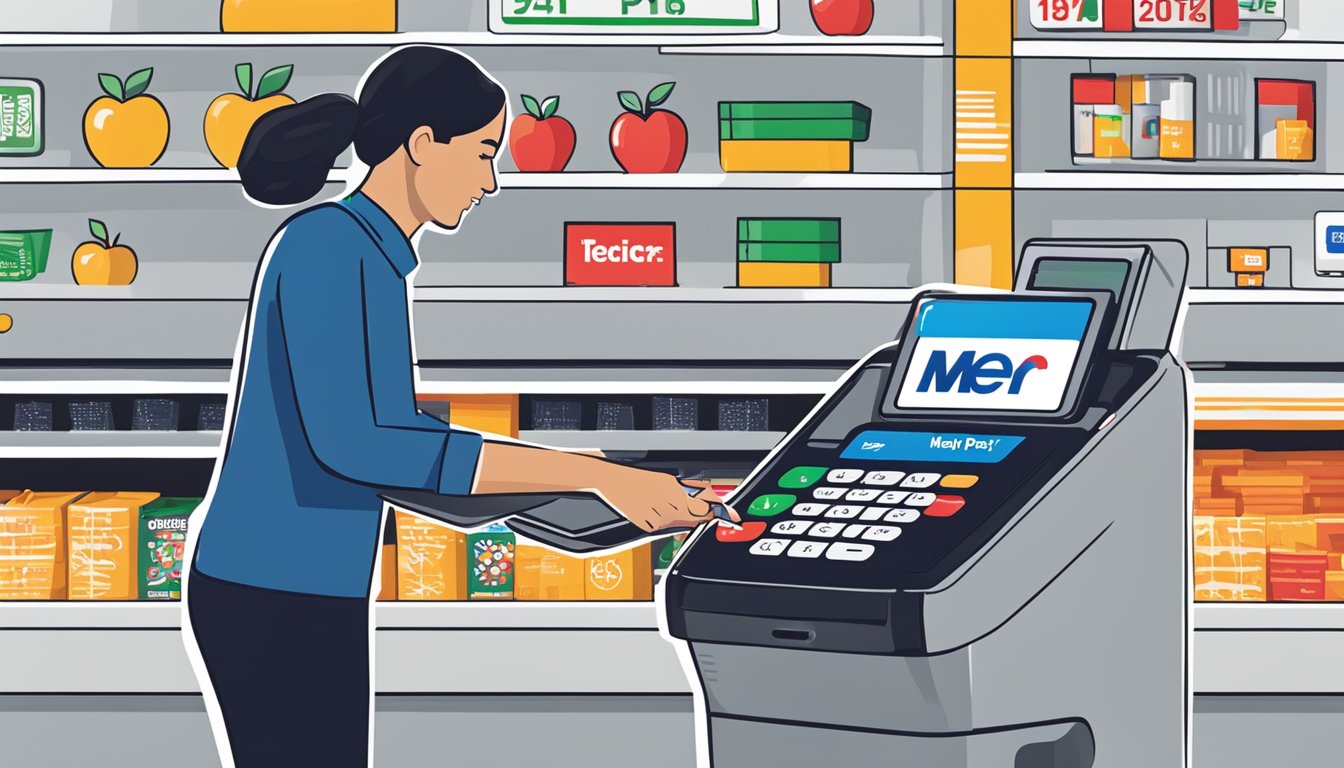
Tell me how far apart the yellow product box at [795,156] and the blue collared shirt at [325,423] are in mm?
1420

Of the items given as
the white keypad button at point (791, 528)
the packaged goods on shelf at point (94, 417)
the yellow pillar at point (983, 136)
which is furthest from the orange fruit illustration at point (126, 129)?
the white keypad button at point (791, 528)

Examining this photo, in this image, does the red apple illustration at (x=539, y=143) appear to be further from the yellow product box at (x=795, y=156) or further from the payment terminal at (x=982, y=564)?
the payment terminal at (x=982, y=564)

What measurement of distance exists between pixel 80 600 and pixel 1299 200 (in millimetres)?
3065

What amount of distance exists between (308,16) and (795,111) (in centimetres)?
116

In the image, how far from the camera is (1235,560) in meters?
2.95

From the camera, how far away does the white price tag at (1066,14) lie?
3.08 meters

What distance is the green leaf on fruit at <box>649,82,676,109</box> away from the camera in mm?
3336

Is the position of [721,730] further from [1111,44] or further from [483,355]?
[1111,44]

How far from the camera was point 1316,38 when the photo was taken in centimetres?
306

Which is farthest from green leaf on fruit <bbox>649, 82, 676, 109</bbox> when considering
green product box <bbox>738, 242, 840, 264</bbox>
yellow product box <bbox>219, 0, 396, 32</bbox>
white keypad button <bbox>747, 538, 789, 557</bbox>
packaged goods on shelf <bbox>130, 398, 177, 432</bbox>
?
white keypad button <bbox>747, 538, 789, 557</bbox>

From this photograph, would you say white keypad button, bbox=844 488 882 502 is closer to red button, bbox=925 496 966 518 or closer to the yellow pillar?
red button, bbox=925 496 966 518

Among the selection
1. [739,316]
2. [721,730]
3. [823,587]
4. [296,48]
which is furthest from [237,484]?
[296,48]

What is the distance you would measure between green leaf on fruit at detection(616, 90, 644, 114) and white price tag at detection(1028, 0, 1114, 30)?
3.12 ft

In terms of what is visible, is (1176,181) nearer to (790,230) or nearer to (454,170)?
(790,230)
